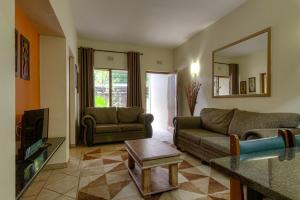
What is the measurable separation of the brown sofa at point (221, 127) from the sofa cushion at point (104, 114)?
180 cm

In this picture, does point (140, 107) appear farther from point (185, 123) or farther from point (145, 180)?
point (145, 180)

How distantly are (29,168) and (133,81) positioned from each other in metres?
3.96

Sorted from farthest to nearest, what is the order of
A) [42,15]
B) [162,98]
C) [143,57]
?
1. [162,98]
2. [143,57]
3. [42,15]

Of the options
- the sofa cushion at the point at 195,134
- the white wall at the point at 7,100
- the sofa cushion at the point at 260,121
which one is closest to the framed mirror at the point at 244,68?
the sofa cushion at the point at 260,121

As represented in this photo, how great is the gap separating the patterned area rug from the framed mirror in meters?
1.49

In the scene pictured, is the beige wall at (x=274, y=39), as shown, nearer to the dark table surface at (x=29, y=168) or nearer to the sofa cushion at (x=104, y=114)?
the sofa cushion at (x=104, y=114)

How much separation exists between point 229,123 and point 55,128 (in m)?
2.83

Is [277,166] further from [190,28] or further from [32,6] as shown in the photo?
[190,28]

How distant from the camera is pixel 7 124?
847 mm

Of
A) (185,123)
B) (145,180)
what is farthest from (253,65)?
(145,180)

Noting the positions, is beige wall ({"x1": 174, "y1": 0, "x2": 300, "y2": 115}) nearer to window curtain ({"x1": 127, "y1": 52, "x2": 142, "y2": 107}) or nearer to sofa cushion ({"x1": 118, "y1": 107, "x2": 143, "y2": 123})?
sofa cushion ({"x1": 118, "y1": 107, "x2": 143, "y2": 123})

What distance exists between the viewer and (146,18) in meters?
3.64

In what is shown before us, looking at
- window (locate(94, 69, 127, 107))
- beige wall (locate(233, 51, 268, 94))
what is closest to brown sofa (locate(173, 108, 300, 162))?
beige wall (locate(233, 51, 268, 94))

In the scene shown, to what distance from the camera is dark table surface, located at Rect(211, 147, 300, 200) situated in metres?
0.50
